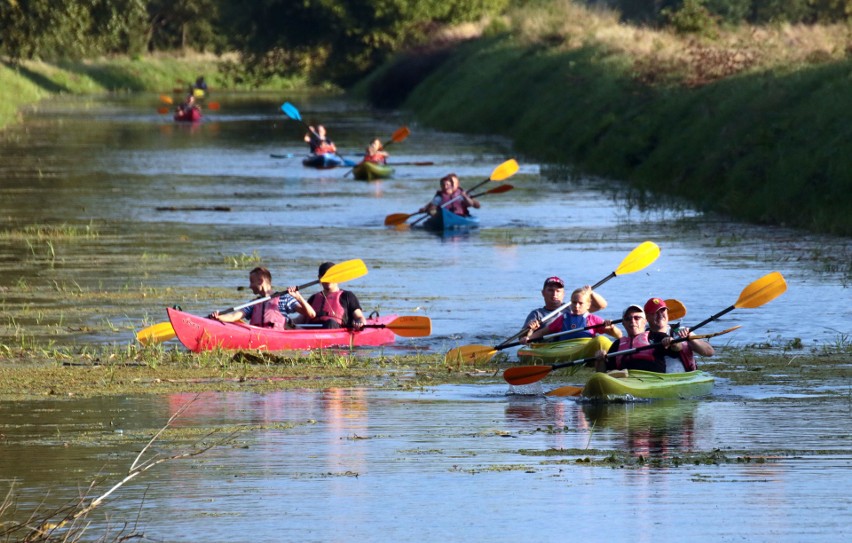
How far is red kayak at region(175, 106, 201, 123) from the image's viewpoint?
58.4 m

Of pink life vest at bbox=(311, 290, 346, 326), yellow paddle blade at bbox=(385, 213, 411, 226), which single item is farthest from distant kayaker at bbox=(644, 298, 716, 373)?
yellow paddle blade at bbox=(385, 213, 411, 226)

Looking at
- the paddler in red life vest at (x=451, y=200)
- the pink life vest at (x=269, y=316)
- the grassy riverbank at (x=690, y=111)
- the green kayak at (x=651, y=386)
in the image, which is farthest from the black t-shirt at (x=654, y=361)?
the paddler in red life vest at (x=451, y=200)

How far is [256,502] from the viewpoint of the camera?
8.46 metres

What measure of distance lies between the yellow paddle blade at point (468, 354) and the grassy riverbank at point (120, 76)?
163 ft

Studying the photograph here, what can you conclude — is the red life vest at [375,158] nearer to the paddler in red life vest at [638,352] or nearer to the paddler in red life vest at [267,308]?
the paddler in red life vest at [267,308]

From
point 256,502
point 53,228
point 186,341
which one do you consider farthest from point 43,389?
point 53,228

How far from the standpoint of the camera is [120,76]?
8869 centimetres

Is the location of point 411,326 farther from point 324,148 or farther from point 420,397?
point 324,148

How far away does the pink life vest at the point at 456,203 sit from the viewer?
2531cm

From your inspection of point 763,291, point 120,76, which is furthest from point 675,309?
point 120,76

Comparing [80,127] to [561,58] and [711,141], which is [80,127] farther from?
[711,141]

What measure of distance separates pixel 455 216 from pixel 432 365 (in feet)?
39.0

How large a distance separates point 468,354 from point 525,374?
1412 mm

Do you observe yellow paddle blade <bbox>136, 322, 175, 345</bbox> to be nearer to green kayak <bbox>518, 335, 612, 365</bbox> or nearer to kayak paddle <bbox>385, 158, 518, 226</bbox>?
green kayak <bbox>518, 335, 612, 365</bbox>
